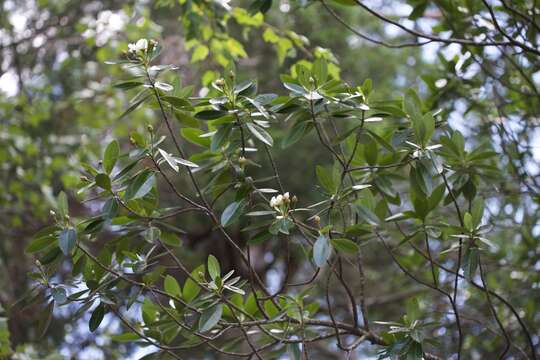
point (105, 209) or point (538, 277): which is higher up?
point (105, 209)

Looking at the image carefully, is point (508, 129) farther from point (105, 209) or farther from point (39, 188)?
point (39, 188)

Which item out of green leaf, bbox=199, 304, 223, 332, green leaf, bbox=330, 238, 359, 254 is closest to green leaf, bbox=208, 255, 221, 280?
green leaf, bbox=199, 304, 223, 332

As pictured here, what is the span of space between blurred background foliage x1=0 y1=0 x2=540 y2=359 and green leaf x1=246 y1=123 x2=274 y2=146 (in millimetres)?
790

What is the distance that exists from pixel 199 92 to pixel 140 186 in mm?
3430

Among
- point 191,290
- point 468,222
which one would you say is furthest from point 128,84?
point 468,222

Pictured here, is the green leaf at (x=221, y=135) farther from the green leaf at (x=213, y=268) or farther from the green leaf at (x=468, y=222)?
the green leaf at (x=468, y=222)

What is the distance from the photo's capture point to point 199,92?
16.9ft

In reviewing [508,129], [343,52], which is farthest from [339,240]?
[343,52]

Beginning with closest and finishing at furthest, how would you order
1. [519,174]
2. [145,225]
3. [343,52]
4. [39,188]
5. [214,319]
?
1. [214,319]
2. [145,225]
3. [519,174]
4. [39,188]
5. [343,52]

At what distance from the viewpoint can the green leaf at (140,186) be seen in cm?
178

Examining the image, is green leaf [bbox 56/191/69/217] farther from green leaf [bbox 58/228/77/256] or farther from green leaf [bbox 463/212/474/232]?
green leaf [bbox 463/212/474/232]

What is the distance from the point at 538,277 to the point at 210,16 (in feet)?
5.93

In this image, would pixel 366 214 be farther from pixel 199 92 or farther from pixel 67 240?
pixel 199 92

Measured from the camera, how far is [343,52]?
20.6ft
